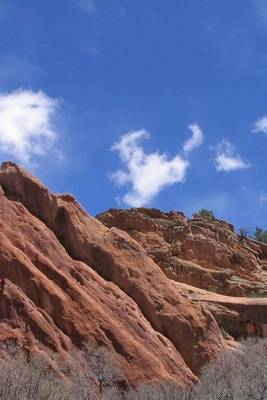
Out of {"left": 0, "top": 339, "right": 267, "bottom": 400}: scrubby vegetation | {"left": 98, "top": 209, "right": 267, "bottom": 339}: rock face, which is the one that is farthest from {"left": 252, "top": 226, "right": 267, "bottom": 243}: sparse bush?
{"left": 0, "top": 339, "right": 267, "bottom": 400}: scrubby vegetation

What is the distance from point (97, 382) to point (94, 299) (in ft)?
20.4

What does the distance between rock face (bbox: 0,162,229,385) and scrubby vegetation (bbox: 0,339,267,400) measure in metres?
1.14

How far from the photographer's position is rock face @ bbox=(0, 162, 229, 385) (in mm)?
33875

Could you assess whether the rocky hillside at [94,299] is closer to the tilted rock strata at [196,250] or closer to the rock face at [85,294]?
the rock face at [85,294]

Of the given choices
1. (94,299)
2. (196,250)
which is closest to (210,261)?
(196,250)

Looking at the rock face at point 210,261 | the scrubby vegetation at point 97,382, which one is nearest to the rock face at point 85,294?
the scrubby vegetation at point 97,382

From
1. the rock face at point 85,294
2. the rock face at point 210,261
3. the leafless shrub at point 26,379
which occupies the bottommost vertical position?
the leafless shrub at point 26,379

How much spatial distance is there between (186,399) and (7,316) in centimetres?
914

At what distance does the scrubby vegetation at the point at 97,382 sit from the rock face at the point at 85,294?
114cm

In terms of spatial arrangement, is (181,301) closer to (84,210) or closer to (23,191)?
(84,210)

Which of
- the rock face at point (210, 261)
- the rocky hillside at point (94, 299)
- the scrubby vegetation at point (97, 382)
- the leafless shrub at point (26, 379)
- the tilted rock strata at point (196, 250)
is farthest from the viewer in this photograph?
the tilted rock strata at point (196, 250)

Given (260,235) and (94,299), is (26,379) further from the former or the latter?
(260,235)

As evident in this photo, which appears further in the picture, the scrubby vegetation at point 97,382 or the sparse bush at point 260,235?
the sparse bush at point 260,235

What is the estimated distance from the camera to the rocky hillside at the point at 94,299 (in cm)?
3422
